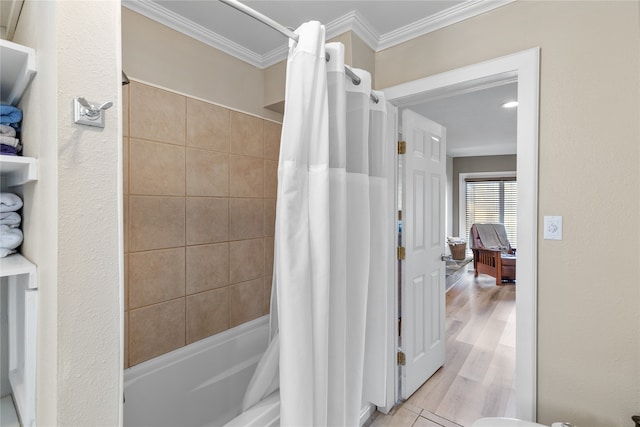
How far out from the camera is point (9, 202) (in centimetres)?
97

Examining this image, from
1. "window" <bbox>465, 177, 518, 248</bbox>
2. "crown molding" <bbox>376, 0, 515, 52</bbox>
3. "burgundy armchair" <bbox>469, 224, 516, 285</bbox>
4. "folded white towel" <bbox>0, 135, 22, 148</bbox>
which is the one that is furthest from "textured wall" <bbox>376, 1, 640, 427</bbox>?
"window" <bbox>465, 177, 518, 248</bbox>

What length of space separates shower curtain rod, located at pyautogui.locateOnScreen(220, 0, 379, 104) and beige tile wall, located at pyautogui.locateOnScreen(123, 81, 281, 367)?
0.83 metres

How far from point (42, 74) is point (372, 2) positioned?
1.52 meters

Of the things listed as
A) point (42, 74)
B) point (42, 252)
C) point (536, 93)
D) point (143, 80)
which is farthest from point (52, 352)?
point (536, 93)

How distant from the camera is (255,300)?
2213 millimetres

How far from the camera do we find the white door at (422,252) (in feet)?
6.99

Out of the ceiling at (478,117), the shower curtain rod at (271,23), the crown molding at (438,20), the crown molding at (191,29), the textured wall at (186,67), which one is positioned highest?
the ceiling at (478,117)

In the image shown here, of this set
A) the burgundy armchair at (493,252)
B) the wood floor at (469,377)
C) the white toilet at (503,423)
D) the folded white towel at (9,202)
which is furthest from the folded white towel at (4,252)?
the burgundy armchair at (493,252)

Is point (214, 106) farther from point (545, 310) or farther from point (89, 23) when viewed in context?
point (545, 310)

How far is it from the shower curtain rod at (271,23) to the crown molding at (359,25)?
0.62 metres

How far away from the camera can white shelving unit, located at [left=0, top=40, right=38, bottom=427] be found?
0.80 m

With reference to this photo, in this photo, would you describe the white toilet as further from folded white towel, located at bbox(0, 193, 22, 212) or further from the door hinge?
folded white towel, located at bbox(0, 193, 22, 212)

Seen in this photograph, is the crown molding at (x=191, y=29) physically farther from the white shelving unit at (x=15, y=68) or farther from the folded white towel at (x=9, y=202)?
the folded white towel at (x=9, y=202)

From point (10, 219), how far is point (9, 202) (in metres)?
0.06
